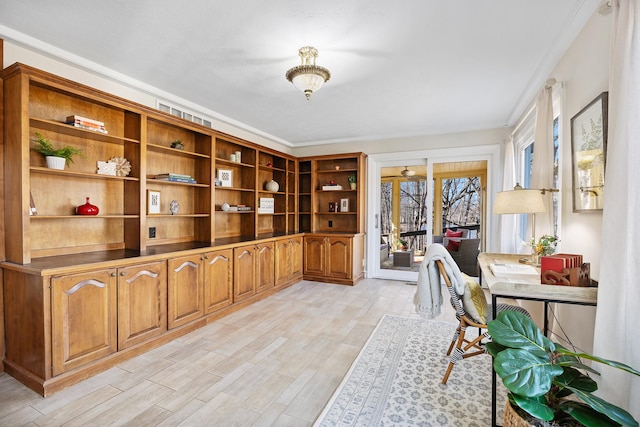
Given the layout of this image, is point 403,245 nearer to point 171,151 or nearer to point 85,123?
point 171,151

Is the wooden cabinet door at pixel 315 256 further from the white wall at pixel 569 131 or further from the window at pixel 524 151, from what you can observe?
the white wall at pixel 569 131

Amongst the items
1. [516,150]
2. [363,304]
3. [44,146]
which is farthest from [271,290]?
[516,150]

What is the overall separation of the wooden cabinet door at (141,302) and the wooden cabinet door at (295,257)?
237cm

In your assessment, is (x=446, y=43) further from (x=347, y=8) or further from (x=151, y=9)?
(x=151, y=9)

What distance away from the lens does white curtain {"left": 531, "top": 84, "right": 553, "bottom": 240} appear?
262 centimetres

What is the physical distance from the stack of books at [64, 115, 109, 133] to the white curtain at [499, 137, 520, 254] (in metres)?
4.80

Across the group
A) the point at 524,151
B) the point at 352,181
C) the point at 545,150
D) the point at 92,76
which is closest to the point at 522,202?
the point at 545,150

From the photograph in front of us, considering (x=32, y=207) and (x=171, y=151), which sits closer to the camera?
(x=32, y=207)

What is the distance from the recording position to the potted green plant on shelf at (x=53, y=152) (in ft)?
7.70

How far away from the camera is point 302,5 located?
1.93m

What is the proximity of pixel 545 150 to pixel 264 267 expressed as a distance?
3.55 metres

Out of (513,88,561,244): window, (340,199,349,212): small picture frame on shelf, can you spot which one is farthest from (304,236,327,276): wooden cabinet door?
(513,88,561,244): window

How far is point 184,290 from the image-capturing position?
300 cm

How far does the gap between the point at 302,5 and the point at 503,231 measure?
3.84m
